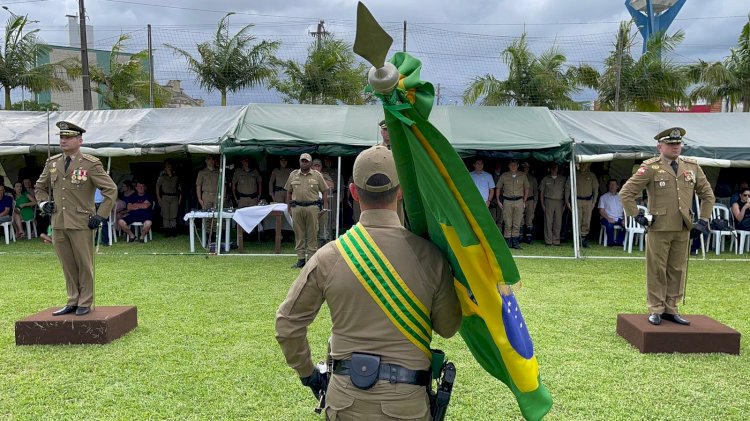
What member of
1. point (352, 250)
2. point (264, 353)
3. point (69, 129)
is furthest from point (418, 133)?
point (69, 129)

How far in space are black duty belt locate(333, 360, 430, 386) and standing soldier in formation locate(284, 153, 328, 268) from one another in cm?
677

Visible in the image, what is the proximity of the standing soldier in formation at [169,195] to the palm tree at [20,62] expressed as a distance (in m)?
9.10

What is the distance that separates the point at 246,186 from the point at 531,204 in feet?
19.5

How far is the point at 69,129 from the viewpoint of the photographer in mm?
5273

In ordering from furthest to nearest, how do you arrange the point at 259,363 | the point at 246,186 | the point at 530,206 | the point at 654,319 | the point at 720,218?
the point at 530,206 < the point at 246,186 < the point at 720,218 < the point at 654,319 < the point at 259,363

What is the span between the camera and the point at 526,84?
690 inches

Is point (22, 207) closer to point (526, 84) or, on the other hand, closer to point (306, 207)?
point (306, 207)

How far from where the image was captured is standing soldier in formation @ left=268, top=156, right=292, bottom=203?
11734 mm

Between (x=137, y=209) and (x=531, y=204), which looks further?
(x=137, y=209)

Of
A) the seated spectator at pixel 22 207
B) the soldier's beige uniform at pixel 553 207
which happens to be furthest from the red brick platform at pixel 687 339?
the seated spectator at pixel 22 207

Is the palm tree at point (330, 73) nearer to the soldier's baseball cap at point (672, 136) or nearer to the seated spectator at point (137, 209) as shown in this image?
the seated spectator at point (137, 209)

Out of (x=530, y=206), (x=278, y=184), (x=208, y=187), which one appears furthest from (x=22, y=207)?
(x=530, y=206)

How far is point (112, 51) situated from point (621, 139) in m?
17.3

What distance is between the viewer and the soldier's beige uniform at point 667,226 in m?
5.15
